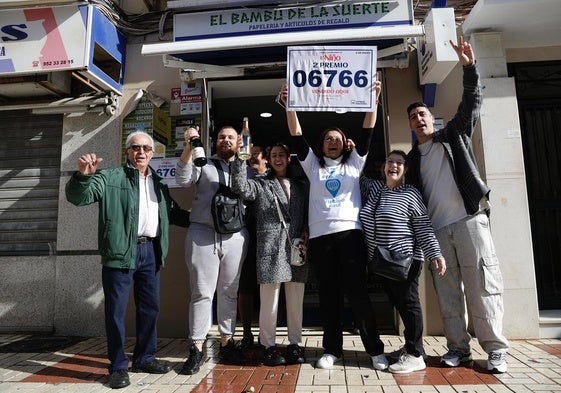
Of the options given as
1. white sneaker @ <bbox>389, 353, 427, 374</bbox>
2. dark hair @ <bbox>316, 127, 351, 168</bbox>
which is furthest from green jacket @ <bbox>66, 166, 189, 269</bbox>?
white sneaker @ <bbox>389, 353, 427, 374</bbox>

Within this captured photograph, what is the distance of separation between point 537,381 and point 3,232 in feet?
20.4

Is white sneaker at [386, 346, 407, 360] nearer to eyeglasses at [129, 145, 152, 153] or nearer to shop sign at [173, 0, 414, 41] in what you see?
eyeglasses at [129, 145, 152, 153]

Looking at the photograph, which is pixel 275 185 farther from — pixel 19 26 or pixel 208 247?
pixel 19 26

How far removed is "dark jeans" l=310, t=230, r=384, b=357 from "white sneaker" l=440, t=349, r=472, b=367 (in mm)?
527

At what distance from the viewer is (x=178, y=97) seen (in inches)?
205

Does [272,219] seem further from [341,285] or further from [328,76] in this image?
[328,76]

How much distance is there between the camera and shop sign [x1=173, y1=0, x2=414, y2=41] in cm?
450

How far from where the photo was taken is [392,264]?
3227 millimetres

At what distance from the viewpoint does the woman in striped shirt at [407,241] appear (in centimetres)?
332

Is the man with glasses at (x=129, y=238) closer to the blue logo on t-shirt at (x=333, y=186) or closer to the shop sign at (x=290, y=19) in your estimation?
the blue logo on t-shirt at (x=333, y=186)

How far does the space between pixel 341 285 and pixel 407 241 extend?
27.1 inches

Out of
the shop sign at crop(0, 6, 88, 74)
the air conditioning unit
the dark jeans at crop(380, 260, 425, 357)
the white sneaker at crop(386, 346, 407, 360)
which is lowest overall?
the white sneaker at crop(386, 346, 407, 360)

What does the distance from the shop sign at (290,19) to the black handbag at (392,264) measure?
2.65 m

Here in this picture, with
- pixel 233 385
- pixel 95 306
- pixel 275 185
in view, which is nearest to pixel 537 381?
pixel 233 385
